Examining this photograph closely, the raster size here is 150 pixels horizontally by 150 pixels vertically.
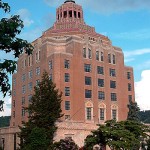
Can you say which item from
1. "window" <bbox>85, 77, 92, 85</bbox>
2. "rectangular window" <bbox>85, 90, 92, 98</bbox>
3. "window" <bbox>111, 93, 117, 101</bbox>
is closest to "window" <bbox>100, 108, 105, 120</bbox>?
"window" <bbox>111, 93, 117, 101</bbox>

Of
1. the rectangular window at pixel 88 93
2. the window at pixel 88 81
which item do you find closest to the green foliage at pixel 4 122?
the rectangular window at pixel 88 93

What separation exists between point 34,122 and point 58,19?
3477 centimetres

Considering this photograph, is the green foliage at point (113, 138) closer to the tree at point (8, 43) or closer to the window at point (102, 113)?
the window at point (102, 113)

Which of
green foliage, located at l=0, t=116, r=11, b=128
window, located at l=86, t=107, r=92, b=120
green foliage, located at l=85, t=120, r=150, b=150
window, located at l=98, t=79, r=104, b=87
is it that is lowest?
green foliage, located at l=85, t=120, r=150, b=150

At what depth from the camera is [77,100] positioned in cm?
6028

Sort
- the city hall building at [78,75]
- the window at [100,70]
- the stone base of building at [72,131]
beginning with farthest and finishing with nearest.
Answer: the window at [100,70] < the city hall building at [78,75] < the stone base of building at [72,131]

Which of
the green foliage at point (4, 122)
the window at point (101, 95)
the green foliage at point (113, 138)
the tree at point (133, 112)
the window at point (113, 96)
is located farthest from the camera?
the green foliage at point (4, 122)

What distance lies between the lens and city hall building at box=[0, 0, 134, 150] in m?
60.0

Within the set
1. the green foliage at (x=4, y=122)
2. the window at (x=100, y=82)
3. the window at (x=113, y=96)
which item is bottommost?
the green foliage at (x=4, y=122)

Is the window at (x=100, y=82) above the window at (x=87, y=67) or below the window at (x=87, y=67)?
below

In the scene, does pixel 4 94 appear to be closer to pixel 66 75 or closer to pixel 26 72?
pixel 66 75

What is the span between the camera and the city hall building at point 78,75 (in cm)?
5997

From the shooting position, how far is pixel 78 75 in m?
61.2

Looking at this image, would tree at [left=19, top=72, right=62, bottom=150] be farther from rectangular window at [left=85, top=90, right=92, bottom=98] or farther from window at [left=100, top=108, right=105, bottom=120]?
window at [left=100, top=108, right=105, bottom=120]
